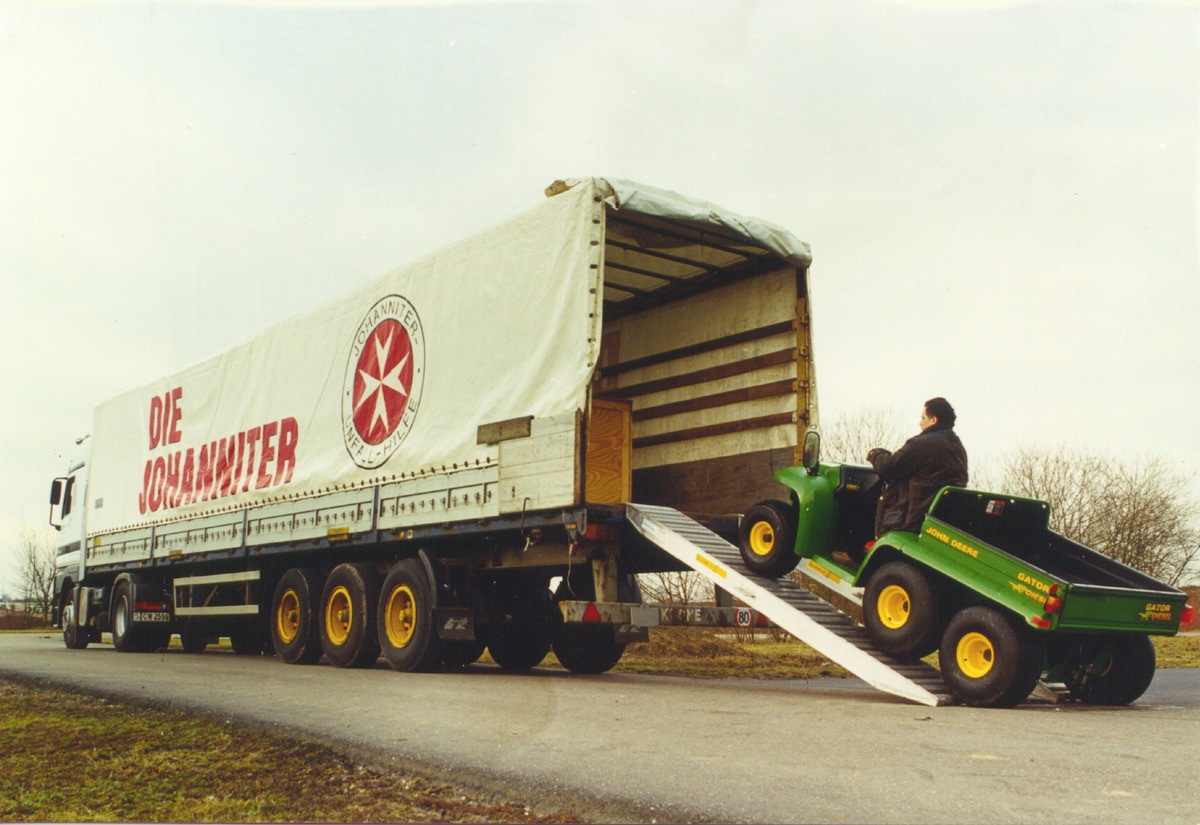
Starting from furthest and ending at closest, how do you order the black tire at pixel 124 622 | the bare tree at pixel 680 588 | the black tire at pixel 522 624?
the bare tree at pixel 680 588 < the black tire at pixel 124 622 < the black tire at pixel 522 624

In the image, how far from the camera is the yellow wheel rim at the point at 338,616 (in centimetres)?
1205

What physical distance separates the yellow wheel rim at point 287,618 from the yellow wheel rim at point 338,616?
0.98 metres

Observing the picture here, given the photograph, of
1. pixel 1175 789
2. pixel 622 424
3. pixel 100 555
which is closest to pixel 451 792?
pixel 1175 789

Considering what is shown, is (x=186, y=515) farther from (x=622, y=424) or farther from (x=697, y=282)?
(x=697, y=282)

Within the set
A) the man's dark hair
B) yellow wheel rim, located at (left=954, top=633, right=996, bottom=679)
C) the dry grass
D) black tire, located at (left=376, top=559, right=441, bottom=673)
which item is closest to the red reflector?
black tire, located at (left=376, top=559, right=441, bottom=673)

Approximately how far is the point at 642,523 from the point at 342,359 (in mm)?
4629

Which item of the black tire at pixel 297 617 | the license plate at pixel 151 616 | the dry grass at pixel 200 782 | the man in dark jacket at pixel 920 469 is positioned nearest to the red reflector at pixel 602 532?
the man in dark jacket at pixel 920 469

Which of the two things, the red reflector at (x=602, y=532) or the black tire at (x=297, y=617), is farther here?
the black tire at (x=297, y=617)

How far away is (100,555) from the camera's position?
18281 mm

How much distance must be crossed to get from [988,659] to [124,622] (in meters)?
13.6

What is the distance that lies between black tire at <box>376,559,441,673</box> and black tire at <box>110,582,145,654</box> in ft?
23.0

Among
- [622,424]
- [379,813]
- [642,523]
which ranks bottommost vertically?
[379,813]

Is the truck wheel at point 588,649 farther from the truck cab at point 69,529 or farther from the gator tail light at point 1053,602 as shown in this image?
the truck cab at point 69,529

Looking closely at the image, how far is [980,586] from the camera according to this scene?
732cm
